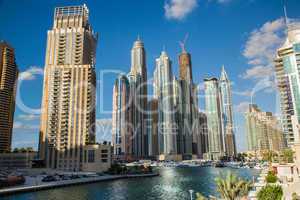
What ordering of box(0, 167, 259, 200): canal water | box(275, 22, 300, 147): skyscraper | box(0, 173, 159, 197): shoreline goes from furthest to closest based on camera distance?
box(275, 22, 300, 147): skyscraper
box(0, 173, 159, 197): shoreline
box(0, 167, 259, 200): canal water

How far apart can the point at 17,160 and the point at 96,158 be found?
5771 centimetres

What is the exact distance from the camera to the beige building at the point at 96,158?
5935 inches

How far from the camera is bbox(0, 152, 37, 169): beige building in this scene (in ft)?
545

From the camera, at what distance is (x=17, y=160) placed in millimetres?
168125

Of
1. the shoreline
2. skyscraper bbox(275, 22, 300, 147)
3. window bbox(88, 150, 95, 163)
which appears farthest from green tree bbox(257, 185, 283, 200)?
skyscraper bbox(275, 22, 300, 147)

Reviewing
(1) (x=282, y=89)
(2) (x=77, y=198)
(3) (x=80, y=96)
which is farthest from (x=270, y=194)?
(1) (x=282, y=89)

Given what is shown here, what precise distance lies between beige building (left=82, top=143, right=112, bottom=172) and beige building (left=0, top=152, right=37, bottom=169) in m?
41.0

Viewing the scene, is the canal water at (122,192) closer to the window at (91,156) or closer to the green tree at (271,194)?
the green tree at (271,194)

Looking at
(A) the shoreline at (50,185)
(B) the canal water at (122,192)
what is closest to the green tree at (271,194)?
(B) the canal water at (122,192)

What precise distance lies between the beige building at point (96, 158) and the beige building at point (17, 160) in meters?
41.0

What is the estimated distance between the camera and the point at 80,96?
163375 millimetres

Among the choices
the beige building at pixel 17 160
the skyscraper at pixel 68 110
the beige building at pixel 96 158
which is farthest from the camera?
the beige building at pixel 17 160

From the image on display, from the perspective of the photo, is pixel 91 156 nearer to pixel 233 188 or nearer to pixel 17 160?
pixel 17 160

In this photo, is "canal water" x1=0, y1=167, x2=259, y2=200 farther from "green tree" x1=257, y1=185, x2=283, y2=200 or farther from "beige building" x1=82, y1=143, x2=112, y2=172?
"beige building" x1=82, y1=143, x2=112, y2=172
